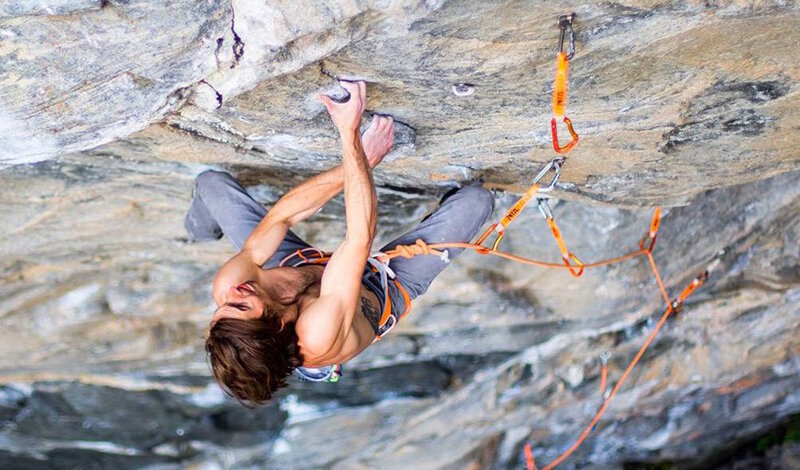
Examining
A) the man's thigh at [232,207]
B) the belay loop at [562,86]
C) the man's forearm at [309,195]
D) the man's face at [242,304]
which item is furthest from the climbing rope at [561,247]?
the man's face at [242,304]

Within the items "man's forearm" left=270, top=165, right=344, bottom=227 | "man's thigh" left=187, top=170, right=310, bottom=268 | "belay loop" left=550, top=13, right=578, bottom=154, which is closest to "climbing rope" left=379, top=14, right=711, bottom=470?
"belay loop" left=550, top=13, right=578, bottom=154

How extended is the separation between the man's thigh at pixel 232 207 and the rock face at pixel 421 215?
2.9 inches

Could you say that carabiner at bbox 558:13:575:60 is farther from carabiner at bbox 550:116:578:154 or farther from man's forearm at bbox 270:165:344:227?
man's forearm at bbox 270:165:344:227

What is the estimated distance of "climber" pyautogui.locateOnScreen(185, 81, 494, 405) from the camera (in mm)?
2150

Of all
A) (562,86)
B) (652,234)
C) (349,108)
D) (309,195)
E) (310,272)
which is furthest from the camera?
(652,234)

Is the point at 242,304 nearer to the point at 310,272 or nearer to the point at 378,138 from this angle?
the point at 310,272

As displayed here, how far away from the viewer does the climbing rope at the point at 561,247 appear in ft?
6.70

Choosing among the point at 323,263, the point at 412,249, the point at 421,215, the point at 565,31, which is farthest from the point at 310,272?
the point at 565,31

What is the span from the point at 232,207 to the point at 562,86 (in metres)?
1.36

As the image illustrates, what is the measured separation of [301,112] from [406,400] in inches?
113

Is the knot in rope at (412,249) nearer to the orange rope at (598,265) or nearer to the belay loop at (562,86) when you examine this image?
the orange rope at (598,265)

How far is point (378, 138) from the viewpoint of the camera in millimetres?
2402

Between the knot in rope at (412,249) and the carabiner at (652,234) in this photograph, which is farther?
the carabiner at (652,234)

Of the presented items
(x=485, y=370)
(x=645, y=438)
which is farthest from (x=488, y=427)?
(x=645, y=438)
